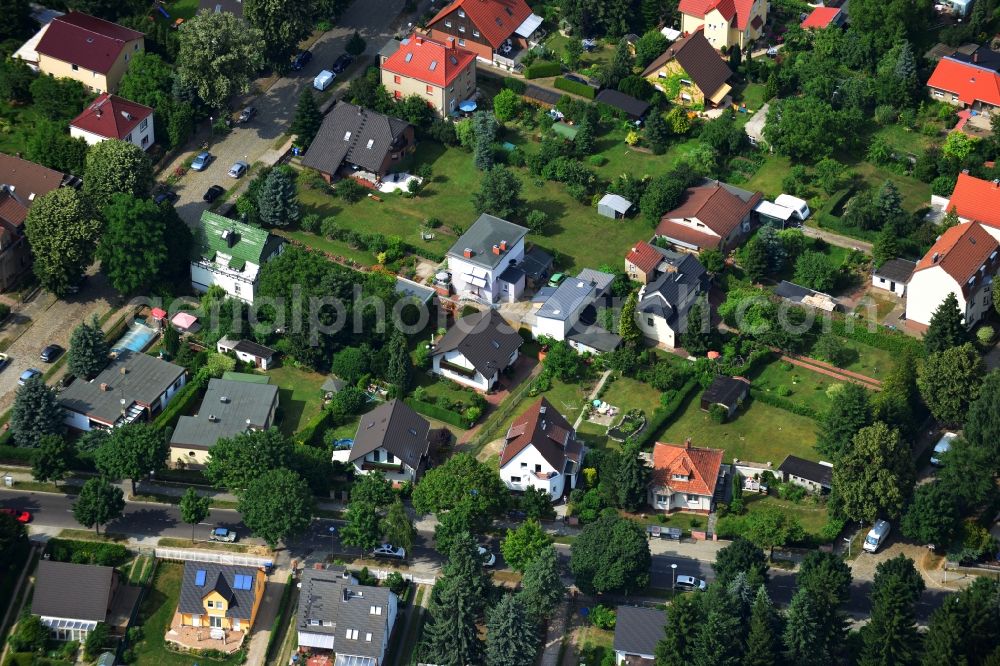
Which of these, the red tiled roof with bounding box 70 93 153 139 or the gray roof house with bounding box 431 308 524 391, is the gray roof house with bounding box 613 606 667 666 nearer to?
the gray roof house with bounding box 431 308 524 391

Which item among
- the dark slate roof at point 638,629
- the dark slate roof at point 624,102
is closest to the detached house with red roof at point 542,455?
the dark slate roof at point 638,629

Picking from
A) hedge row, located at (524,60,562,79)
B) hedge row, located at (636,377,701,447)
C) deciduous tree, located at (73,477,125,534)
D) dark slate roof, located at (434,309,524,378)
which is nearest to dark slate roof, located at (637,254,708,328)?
hedge row, located at (636,377,701,447)

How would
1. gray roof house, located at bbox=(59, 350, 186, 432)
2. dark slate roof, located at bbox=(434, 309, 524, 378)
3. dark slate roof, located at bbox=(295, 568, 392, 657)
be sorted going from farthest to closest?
dark slate roof, located at bbox=(434, 309, 524, 378) < gray roof house, located at bbox=(59, 350, 186, 432) < dark slate roof, located at bbox=(295, 568, 392, 657)

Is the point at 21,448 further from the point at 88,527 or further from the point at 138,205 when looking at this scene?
the point at 138,205

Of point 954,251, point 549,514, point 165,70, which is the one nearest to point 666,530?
point 549,514

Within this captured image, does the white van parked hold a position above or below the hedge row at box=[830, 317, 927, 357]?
below

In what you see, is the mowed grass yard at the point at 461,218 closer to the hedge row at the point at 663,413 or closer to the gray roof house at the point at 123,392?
the hedge row at the point at 663,413
